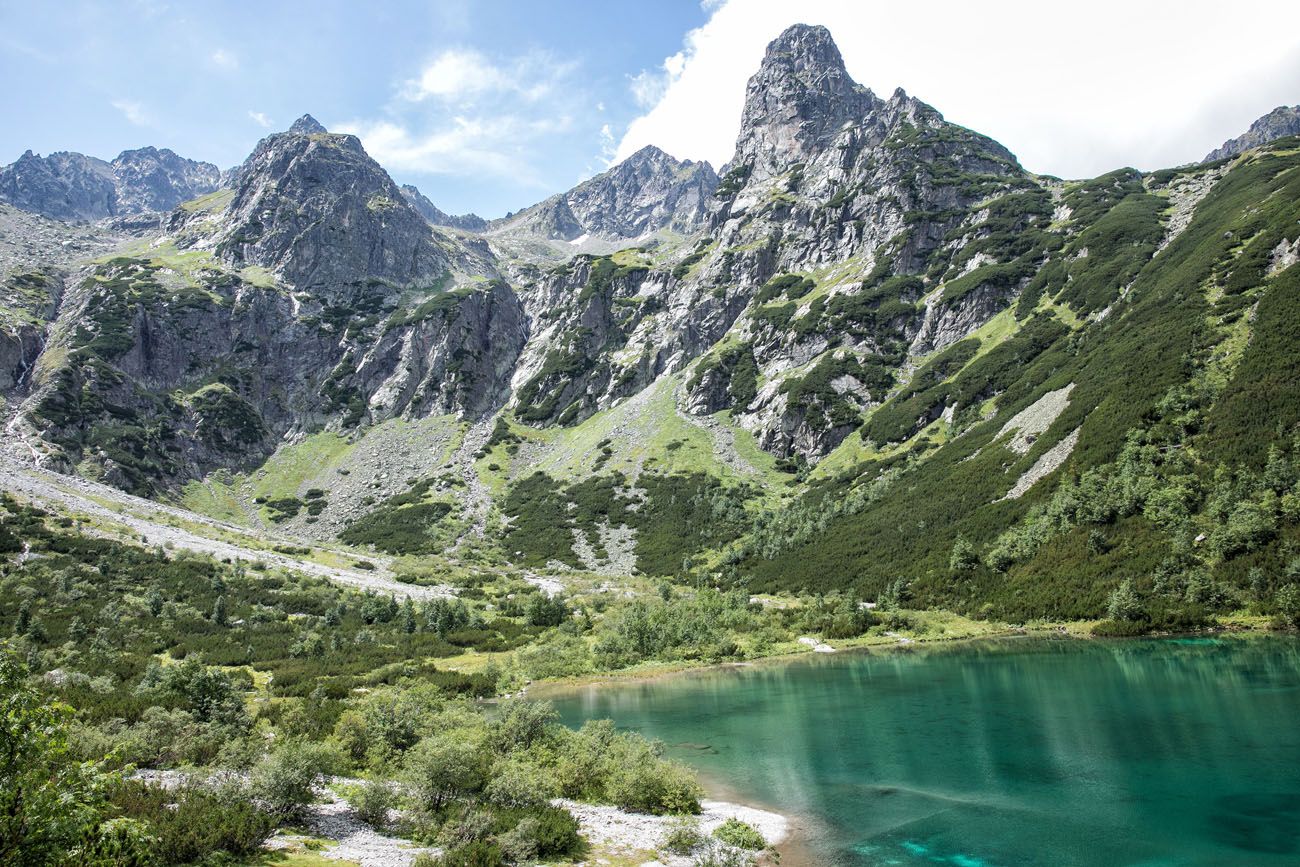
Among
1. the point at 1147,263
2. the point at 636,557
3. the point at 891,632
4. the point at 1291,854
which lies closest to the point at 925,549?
the point at 891,632

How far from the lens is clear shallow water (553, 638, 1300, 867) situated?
71.2 feet

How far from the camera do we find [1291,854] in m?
19.1

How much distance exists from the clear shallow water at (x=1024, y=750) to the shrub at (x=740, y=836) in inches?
73.6

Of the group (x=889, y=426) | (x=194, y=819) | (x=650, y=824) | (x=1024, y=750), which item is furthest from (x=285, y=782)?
(x=889, y=426)

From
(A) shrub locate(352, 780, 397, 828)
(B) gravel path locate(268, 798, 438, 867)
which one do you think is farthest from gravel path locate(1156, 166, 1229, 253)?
(B) gravel path locate(268, 798, 438, 867)

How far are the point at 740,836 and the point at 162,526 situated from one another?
119 meters

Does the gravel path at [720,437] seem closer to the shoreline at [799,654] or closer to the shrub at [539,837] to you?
the shoreline at [799,654]

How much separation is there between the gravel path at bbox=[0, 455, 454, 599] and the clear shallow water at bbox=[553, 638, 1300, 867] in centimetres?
6063

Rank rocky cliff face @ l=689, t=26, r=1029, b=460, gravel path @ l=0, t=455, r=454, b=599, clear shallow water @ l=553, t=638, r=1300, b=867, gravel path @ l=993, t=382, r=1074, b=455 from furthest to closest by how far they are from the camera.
A: rocky cliff face @ l=689, t=26, r=1029, b=460
gravel path @ l=0, t=455, r=454, b=599
gravel path @ l=993, t=382, r=1074, b=455
clear shallow water @ l=553, t=638, r=1300, b=867

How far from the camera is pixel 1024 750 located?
31000 mm

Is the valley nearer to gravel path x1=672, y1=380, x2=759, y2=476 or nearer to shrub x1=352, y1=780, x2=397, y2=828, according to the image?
shrub x1=352, y1=780, x2=397, y2=828

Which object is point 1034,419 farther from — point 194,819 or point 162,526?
point 162,526

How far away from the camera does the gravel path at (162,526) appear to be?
98.9 m

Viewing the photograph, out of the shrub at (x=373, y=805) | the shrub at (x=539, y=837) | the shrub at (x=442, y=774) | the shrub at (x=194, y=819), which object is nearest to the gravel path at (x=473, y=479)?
the shrub at (x=442, y=774)
